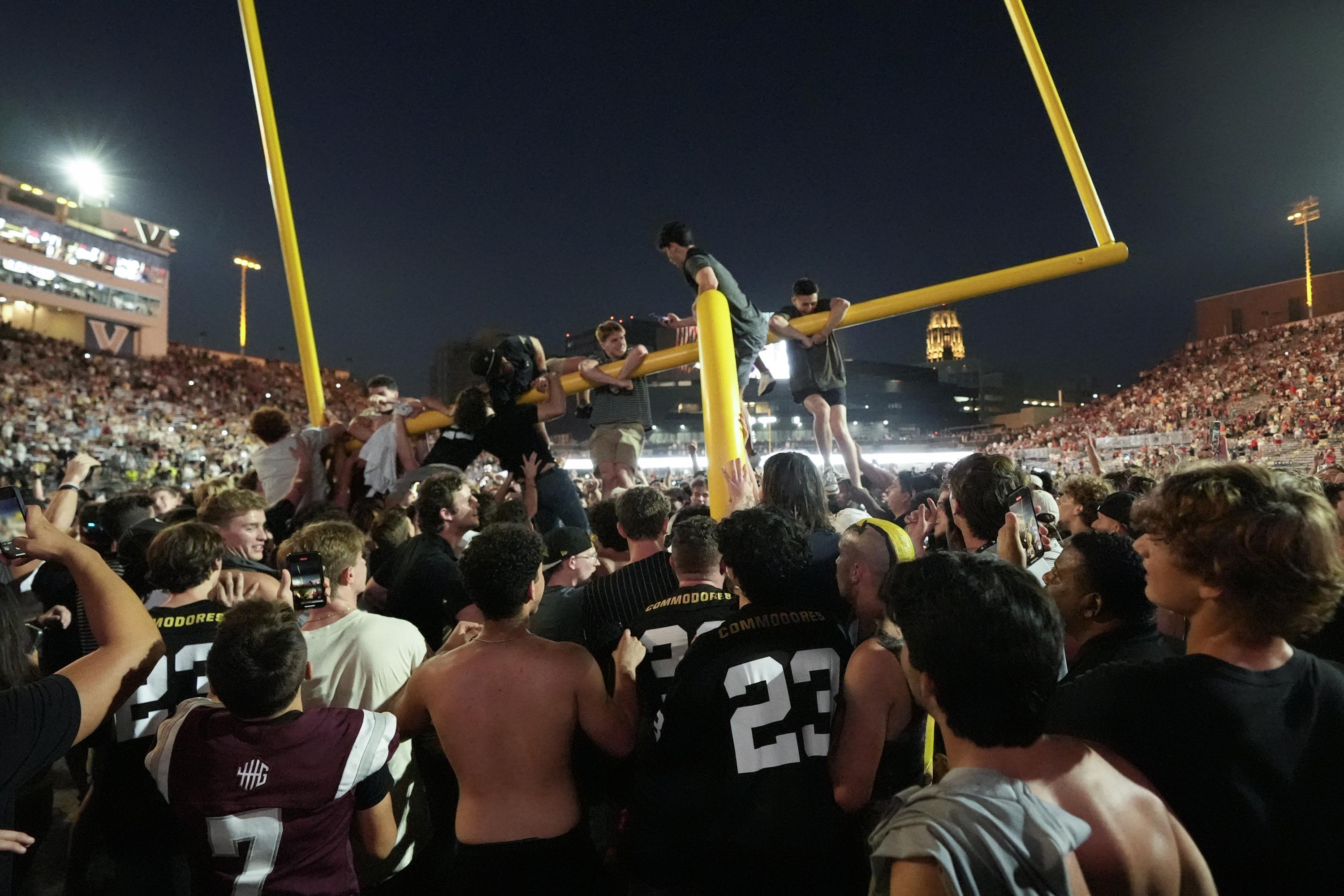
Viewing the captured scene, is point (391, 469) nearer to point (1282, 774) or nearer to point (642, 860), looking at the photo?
point (642, 860)

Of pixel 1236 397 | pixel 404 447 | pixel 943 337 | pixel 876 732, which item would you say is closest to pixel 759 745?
pixel 876 732

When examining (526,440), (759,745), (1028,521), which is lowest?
(759,745)

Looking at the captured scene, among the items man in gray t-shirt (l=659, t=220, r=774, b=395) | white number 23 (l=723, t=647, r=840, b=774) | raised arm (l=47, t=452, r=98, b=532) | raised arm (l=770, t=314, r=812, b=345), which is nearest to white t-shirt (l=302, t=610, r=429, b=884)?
raised arm (l=47, t=452, r=98, b=532)

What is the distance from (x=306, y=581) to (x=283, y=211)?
5.25 m

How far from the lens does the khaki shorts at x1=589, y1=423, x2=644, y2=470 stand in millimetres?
6527

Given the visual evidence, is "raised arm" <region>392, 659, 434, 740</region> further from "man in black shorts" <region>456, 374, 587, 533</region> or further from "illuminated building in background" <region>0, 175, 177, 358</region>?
"illuminated building in background" <region>0, 175, 177, 358</region>

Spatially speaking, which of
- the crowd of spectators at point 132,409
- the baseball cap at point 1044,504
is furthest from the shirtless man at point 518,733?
the crowd of spectators at point 132,409

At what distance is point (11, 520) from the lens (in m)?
2.01

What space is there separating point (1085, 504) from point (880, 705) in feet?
9.38

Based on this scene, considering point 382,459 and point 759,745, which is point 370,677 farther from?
point 382,459

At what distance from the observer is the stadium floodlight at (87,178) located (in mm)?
50250

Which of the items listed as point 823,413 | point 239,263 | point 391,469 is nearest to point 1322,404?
point 823,413

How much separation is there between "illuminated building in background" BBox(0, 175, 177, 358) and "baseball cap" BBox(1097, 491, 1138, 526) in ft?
177

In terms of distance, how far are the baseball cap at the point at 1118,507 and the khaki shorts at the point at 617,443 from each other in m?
3.76
